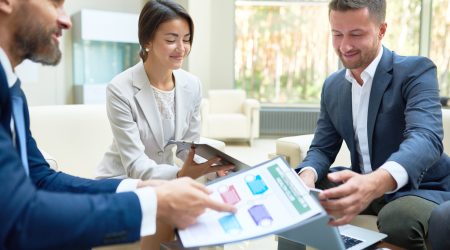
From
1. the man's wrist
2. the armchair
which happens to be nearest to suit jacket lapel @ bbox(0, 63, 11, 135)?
the man's wrist

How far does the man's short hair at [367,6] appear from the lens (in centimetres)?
174

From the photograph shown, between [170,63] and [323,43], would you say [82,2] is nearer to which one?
[323,43]

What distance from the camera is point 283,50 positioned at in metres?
7.91

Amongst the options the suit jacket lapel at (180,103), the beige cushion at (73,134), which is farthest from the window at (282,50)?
the suit jacket lapel at (180,103)

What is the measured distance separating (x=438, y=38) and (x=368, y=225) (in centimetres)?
640

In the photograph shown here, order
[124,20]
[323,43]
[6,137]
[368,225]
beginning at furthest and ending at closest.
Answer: [323,43], [124,20], [368,225], [6,137]

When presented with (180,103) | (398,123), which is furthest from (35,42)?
(398,123)

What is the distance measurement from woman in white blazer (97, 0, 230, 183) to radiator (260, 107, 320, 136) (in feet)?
17.9

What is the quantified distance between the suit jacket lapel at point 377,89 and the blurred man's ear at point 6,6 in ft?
4.55

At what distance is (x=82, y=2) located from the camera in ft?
22.4

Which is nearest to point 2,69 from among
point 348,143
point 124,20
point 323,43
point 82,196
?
point 82,196

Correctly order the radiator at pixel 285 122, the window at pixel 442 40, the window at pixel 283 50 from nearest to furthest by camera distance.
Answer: the window at pixel 442 40 < the radiator at pixel 285 122 < the window at pixel 283 50

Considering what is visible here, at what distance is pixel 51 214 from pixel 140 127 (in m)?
1.14

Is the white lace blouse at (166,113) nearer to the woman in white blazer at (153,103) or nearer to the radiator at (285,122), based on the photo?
the woman in white blazer at (153,103)
